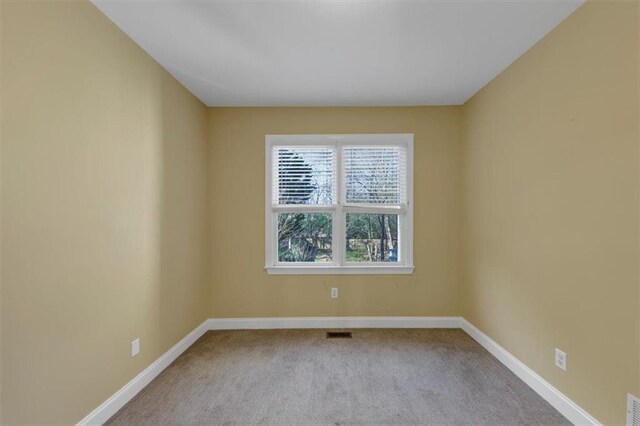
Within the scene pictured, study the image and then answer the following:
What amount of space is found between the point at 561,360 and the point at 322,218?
8.02ft

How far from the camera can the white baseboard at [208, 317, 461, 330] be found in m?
3.53

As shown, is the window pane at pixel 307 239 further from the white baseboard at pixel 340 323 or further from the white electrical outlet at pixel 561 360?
the white electrical outlet at pixel 561 360

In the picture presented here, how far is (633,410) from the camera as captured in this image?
5.19 ft

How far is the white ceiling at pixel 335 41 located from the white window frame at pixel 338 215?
554 mm

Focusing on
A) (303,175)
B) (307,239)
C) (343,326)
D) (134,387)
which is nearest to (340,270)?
(307,239)

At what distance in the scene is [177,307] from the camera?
289 cm

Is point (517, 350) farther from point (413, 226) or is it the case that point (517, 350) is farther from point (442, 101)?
point (442, 101)

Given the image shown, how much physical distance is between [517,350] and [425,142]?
224 cm

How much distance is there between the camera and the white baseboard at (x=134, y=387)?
190 centimetres

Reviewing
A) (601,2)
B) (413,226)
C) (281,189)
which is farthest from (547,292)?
(281,189)

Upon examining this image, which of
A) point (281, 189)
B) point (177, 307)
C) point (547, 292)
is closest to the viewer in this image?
point (547, 292)

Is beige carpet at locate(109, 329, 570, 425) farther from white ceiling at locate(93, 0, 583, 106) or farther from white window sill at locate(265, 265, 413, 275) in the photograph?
white ceiling at locate(93, 0, 583, 106)

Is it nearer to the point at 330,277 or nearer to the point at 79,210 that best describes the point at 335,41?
the point at 79,210

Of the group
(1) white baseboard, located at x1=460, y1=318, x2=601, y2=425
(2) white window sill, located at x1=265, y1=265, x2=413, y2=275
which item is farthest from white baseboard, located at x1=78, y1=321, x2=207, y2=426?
(1) white baseboard, located at x1=460, y1=318, x2=601, y2=425
